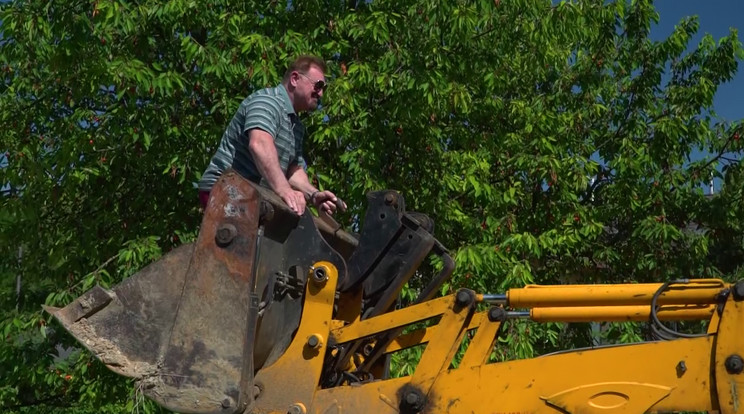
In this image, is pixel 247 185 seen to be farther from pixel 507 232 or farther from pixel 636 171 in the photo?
pixel 636 171

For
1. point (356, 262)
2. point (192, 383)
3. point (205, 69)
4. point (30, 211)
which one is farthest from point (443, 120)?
point (192, 383)

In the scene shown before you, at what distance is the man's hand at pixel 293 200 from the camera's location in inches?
173

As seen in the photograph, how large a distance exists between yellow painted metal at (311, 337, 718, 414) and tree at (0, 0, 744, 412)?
357 centimetres

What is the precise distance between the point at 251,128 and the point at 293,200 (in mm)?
490

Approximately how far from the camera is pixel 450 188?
821cm

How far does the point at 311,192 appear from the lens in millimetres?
5254

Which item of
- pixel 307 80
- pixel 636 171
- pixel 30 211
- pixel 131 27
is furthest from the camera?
pixel 636 171

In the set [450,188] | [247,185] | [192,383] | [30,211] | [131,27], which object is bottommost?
[192,383]

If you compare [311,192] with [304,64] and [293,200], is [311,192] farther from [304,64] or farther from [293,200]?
[293,200]

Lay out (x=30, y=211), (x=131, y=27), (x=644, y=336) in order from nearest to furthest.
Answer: (x=131, y=27) → (x=30, y=211) → (x=644, y=336)

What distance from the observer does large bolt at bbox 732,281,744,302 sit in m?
3.75

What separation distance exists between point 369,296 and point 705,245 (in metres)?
6.49

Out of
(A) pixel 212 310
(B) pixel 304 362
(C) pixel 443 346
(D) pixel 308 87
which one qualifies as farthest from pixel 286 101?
(C) pixel 443 346

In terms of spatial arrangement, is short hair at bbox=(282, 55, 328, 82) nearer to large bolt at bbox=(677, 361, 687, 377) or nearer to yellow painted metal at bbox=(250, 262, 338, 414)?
yellow painted metal at bbox=(250, 262, 338, 414)
